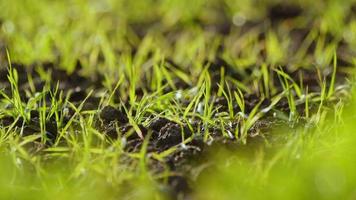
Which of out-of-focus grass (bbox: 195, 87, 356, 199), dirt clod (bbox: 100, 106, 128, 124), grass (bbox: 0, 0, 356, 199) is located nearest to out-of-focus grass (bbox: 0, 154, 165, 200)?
grass (bbox: 0, 0, 356, 199)

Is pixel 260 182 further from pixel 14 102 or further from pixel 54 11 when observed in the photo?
pixel 54 11

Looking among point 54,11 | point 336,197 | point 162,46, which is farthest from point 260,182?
point 54,11

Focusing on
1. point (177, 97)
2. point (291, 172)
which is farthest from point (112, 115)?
point (291, 172)

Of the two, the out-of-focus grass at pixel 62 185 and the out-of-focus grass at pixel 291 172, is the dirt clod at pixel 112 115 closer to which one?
the out-of-focus grass at pixel 62 185

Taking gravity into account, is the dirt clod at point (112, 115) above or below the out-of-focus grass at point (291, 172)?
below

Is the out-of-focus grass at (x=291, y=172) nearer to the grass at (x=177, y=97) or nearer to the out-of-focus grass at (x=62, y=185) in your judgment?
the grass at (x=177, y=97)

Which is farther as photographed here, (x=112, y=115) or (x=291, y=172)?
(x=112, y=115)

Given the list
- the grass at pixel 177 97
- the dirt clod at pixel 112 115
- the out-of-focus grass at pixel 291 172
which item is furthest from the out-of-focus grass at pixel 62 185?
the dirt clod at pixel 112 115

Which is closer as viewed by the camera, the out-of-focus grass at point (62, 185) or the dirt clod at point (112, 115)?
the out-of-focus grass at point (62, 185)

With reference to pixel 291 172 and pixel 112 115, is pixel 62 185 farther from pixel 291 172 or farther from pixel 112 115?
pixel 291 172
